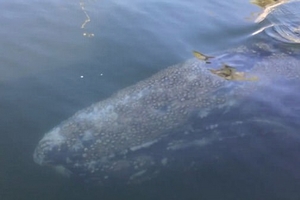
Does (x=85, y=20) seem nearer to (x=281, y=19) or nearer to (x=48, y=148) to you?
(x=48, y=148)

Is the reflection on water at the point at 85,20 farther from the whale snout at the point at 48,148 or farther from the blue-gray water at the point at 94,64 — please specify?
the whale snout at the point at 48,148

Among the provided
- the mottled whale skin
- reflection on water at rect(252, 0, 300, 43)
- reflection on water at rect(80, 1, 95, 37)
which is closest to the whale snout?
the mottled whale skin

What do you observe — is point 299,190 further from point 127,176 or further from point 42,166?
point 42,166

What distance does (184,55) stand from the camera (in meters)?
6.88

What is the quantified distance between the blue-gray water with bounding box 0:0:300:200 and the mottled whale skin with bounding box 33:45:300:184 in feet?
0.54

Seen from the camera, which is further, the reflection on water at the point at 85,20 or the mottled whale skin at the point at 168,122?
the reflection on water at the point at 85,20

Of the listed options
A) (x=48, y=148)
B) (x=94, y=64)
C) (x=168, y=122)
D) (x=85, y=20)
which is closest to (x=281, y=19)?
(x=85, y=20)

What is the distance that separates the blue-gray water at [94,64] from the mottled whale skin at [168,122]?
165mm

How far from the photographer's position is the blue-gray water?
15.1 ft

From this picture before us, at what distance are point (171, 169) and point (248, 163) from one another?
827 mm

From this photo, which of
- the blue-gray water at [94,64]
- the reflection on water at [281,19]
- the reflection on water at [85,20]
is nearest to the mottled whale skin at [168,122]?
the blue-gray water at [94,64]

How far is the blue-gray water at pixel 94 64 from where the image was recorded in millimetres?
4598

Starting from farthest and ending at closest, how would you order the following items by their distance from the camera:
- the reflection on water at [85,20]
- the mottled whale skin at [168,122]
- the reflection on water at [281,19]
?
the reflection on water at [281,19] → the reflection on water at [85,20] → the mottled whale skin at [168,122]

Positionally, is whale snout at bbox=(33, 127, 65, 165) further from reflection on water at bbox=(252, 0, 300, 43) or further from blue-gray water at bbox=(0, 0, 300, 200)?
reflection on water at bbox=(252, 0, 300, 43)
